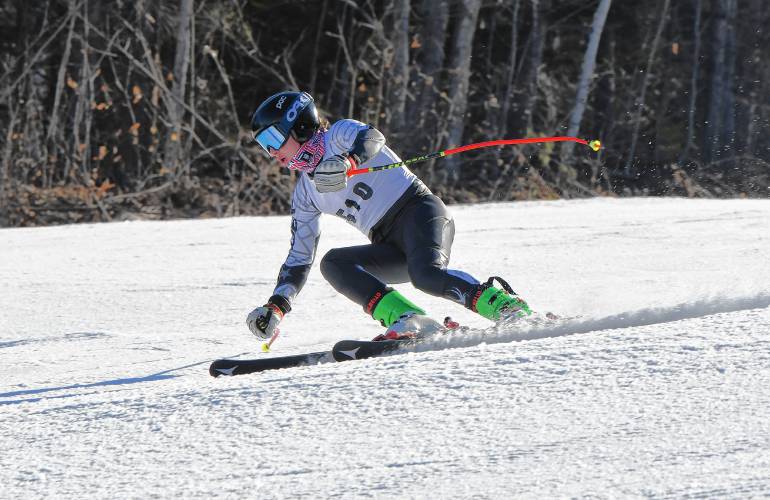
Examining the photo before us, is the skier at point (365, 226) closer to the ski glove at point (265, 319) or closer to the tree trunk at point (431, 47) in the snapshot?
the ski glove at point (265, 319)

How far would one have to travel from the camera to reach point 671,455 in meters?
2.61

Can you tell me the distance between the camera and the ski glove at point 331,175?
4.29 m

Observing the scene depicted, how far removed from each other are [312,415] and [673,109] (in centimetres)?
2108

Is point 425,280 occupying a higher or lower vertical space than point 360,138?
lower

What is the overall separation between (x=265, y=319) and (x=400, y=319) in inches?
22.0

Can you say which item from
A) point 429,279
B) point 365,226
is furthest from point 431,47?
point 429,279

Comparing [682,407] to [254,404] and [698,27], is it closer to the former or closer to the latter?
[254,404]

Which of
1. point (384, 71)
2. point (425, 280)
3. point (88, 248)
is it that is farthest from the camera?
point (384, 71)

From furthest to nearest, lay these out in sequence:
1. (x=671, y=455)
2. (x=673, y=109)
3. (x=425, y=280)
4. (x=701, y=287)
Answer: (x=673, y=109) → (x=701, y=287) → (x=425, y=280) → (x=671, y=455)

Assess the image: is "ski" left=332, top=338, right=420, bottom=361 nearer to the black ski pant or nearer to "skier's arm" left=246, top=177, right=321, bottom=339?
the black ski pant

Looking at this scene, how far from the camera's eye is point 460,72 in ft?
46.4

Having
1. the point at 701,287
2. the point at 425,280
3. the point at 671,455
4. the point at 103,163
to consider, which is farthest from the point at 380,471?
the point at 103,163

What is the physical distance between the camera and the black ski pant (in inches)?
174

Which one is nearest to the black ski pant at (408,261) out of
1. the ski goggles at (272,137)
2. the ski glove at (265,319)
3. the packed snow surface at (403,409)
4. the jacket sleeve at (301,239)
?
the jacket sleeve at (301,239)
